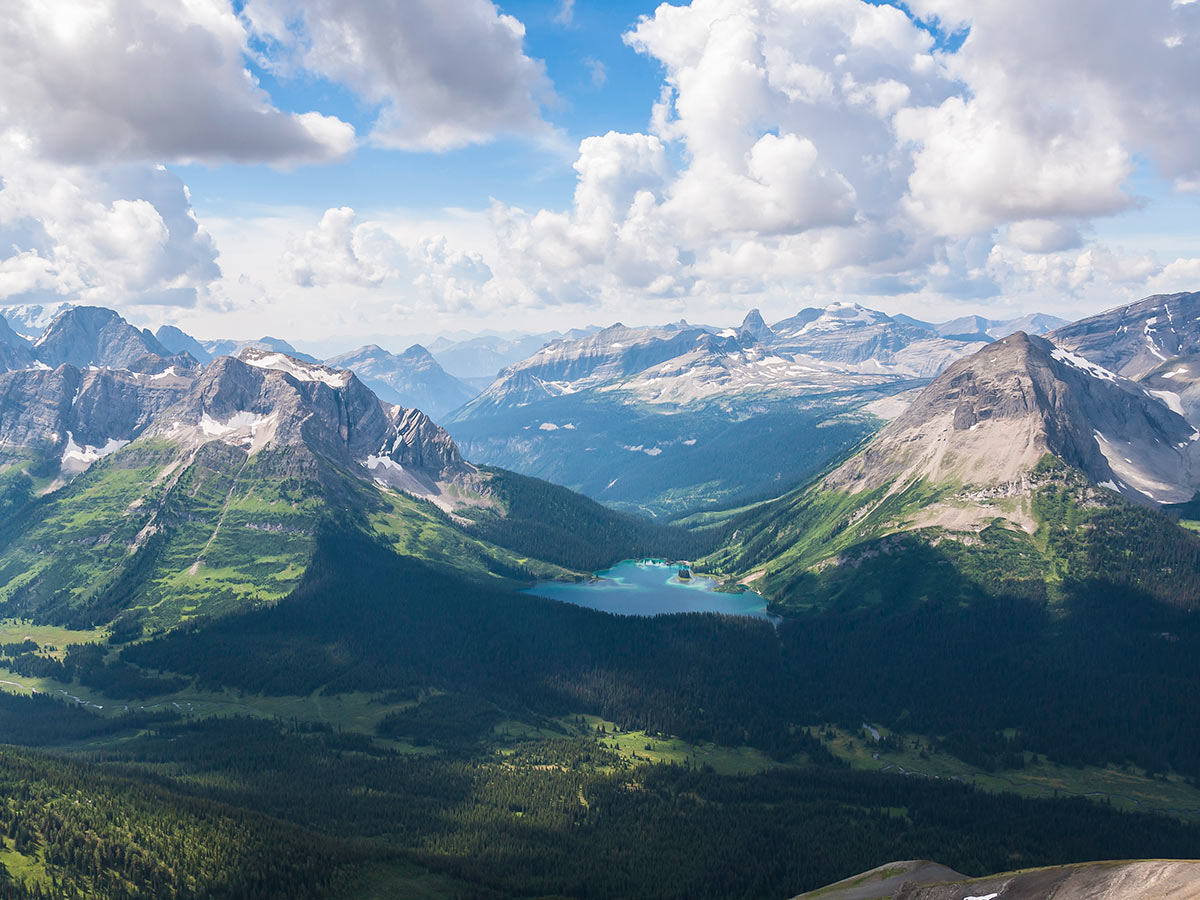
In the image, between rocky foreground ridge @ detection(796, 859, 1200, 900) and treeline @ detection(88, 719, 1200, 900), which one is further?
treeline @ detection(88, 719, 1200, 900)

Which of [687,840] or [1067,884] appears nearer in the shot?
[1067,884]

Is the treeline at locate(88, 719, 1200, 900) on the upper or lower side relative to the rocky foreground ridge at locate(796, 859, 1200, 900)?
lower

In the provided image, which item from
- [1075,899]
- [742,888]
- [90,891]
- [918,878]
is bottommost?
[742,888]

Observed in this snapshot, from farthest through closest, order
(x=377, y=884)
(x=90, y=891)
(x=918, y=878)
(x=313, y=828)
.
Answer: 1. (x=313, y=828)
2. (x=377, y=884)
3. (x=90, y=891)
4. (x=918, y=878)

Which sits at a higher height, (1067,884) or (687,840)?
(1067,884)

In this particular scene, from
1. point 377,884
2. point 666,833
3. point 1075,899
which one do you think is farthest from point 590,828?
point 1075,899

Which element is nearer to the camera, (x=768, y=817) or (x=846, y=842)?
(x=846, y=842)

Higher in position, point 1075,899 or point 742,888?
point 1075,899

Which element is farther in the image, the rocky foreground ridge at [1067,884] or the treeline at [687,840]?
the treeline at [687,840]

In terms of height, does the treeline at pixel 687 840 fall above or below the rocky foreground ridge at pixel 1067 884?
below

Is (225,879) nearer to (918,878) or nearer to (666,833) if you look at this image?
(666,833)

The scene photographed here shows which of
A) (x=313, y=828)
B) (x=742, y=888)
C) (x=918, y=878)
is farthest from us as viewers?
(x=313, y=828)
